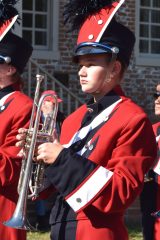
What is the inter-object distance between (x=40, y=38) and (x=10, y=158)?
10.0m

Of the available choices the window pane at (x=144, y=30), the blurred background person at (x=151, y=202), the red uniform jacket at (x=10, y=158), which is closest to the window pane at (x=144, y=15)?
the window pane at (x=144, y=30)

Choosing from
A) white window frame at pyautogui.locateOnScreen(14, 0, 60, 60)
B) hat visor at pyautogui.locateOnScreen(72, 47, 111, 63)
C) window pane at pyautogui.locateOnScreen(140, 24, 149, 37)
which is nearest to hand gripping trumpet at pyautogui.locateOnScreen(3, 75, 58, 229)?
hat visor at pyautogui.locateOnScreen(72, 47, 111, 63)

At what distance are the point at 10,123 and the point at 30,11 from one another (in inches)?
392

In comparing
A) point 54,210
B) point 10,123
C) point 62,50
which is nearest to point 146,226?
point 10,123

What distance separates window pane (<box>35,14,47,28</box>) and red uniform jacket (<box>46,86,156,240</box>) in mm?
10730

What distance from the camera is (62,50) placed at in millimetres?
14703

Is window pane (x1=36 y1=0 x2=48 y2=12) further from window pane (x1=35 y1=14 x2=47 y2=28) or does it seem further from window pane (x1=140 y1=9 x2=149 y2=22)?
window pane (x1=140 y1=9 x2=149 y2=22)

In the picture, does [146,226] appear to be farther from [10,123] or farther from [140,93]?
[140,93]

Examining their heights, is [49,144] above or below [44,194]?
above

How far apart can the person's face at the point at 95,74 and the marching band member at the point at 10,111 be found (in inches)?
38.7

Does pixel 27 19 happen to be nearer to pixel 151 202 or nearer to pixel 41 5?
pixel 41 5

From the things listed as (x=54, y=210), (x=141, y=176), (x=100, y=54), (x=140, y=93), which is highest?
(x=100, y=54)

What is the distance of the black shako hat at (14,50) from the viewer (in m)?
5.52

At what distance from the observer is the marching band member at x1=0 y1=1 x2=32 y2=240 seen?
5160mm
